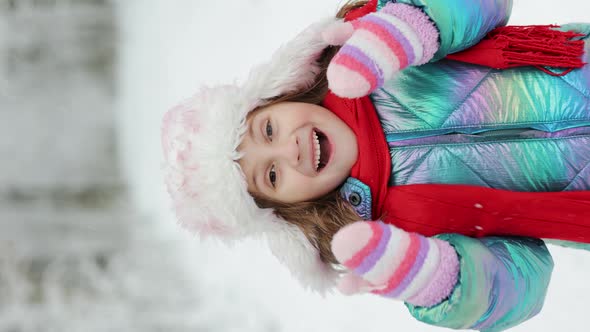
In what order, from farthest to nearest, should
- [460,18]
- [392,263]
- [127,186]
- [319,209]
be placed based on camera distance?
[127,186]
[319,209]
[460,18]
[392,263]

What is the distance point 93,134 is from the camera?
134 cm

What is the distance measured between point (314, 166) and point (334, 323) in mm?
691

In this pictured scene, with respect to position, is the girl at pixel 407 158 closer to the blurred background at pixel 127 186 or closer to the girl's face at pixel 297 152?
the girl's face at pixel 297 152

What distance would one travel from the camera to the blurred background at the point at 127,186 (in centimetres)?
116

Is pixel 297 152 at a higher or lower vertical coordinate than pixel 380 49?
lower

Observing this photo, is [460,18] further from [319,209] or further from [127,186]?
[127,186]

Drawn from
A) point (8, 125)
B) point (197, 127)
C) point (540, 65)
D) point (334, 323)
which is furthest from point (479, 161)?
point (8, 125)

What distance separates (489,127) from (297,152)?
29cm

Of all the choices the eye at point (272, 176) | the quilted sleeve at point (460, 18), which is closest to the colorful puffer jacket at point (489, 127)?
the quilted sleeve at point (460, 18)

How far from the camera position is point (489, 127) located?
810mm

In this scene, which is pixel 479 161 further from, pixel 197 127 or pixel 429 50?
pixel 197 127

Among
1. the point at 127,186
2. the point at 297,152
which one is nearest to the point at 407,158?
the point at 297,152

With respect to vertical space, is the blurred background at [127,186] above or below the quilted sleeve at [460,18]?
below

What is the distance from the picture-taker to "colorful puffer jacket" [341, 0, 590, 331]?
0.80 meters
